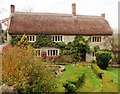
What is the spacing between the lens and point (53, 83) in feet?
60.0

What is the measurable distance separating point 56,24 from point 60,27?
0.92 m

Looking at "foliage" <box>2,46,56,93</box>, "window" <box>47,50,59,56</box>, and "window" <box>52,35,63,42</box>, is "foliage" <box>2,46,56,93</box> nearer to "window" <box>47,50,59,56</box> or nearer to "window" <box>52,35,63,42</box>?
"window" <box>47,50,59,56</box>

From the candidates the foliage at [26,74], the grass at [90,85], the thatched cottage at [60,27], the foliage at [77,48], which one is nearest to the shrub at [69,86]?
the foliage at [26,74]

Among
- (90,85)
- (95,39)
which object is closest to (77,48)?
(95,39)

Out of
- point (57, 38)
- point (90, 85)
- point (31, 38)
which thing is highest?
point (31, 38)

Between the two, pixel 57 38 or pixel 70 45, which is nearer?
pixel 57 38

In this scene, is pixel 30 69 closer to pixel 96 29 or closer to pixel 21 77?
pixel 21 77

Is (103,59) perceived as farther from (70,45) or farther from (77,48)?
(70,45)

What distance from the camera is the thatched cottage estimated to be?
1580 inches

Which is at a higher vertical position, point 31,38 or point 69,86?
point 31,38

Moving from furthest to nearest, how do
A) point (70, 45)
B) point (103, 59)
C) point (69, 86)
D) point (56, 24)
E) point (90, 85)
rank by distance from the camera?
1. point (56, 24)
2. point (70, 45)
3. point (103, 59)
4. point (90, 85)
5. point (69, 86)

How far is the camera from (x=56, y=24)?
42094 mm

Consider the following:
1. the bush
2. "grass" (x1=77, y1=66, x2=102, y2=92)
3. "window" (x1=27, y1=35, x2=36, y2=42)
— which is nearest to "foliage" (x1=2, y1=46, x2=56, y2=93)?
"grass" (x1=77, y1=66, x2=102, y2=92)

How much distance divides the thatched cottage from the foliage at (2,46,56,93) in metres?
21.3
